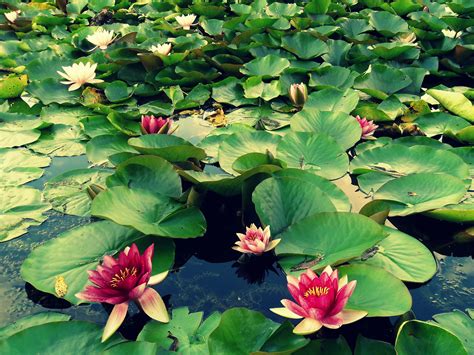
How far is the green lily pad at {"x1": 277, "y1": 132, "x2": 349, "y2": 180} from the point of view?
2.20 metres

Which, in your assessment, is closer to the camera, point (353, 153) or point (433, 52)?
point (353, 153)

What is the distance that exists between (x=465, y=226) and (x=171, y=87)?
6.52 feet

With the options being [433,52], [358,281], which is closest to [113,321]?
[358,281]

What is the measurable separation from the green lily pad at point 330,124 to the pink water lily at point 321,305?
1.23m

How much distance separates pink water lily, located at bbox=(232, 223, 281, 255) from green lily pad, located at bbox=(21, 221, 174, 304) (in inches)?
10.1

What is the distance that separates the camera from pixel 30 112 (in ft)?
9.80

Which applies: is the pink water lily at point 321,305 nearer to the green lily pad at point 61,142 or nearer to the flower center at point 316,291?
the flower center at point 316,291

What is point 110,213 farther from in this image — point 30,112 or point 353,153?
point 30,112

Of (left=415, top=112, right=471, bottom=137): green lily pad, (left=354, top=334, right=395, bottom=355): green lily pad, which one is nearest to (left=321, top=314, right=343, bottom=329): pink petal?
(left=354, top=334, right=395, bottom=355): green lily pad

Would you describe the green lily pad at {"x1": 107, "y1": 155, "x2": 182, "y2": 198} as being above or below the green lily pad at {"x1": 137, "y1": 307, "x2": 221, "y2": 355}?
above

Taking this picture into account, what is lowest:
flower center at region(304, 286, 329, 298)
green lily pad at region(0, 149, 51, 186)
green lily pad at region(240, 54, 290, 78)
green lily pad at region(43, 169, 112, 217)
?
green lily pad at region(0, 149, 51, 186)

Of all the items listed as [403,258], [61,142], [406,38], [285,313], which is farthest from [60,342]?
[406,38]

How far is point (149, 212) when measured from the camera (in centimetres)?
182

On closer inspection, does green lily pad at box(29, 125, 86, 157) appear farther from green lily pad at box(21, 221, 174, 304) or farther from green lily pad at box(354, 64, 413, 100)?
green lily pad at box(354, 64, 413, 100)
